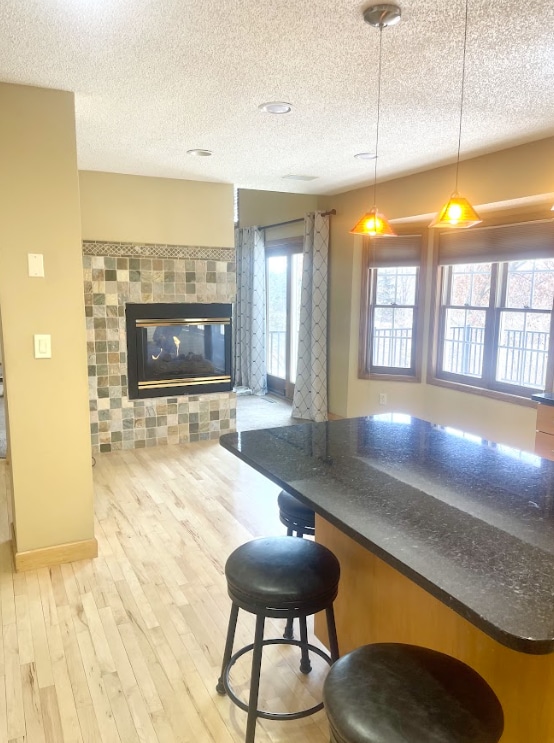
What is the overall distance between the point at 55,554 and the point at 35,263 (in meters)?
1.61

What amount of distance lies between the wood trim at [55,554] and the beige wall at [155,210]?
2782 millimetres

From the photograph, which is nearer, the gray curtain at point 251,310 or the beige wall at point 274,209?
the beige wall at point 274,209

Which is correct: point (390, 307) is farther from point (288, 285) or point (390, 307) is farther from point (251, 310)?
point (251, 310)

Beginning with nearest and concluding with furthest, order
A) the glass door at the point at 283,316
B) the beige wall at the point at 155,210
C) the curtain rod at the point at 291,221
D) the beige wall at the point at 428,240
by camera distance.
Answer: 1. the beige wall at the point at 428,240
2. the beige wall at the point at 155,210
3. the curtain rod at the point at 291,221
4. the glass door at the point at 283,316

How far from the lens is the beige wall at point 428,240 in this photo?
3918 mm

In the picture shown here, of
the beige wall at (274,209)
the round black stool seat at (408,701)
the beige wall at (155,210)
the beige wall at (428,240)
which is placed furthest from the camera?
the beige wall at (274,209)

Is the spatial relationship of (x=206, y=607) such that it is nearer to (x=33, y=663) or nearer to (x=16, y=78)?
(x=33, y=663)

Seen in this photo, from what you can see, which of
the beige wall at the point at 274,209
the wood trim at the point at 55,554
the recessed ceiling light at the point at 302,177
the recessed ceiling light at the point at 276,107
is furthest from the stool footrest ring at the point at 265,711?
the beige wall at the point at 274,209

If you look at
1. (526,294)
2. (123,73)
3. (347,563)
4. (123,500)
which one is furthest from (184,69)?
(526,294)

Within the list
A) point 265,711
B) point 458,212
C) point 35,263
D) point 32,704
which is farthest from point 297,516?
point 35,263

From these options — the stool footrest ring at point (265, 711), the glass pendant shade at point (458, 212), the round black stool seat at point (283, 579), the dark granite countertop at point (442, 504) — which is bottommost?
the stool footrest ring at point (265, 711)

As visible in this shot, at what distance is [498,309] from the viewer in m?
4.76

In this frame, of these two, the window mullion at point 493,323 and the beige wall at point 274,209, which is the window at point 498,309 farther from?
the beige wall at point 274,209

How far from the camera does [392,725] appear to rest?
114 centimetres
